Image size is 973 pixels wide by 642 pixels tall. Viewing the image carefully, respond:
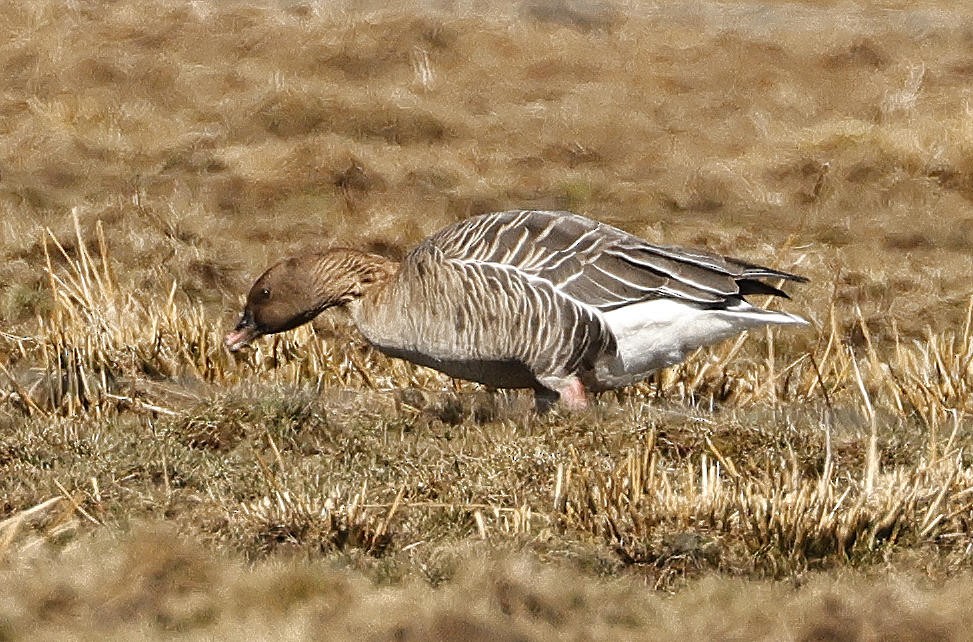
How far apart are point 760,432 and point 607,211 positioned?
25.5 ft

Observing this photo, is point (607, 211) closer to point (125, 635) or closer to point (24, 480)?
point (24, 480)

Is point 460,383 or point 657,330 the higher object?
point 657,330

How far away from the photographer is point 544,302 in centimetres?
710

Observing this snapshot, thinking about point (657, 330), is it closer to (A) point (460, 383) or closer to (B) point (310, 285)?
(A) point (460, 383)

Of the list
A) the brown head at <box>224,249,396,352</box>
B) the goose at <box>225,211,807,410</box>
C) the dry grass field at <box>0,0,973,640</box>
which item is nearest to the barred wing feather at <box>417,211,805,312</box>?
the goose at <box>225,211,807,410</box>

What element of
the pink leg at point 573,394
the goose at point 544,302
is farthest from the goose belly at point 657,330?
the pink leg at point 573,394

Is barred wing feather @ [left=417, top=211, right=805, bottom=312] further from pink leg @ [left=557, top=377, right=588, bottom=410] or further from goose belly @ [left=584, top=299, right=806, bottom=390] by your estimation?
pink leg @ [left=557, top=377, right=588, bottom=410]

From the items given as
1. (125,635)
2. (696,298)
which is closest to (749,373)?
(696,298)

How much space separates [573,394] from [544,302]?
0.41 m

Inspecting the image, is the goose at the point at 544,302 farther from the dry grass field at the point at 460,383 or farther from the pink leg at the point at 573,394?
Result: the dry grass field at the point at 460,383

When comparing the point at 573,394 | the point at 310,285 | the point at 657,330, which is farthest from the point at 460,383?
the point at 657,330

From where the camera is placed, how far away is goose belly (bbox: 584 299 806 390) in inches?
283

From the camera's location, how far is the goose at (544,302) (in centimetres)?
704

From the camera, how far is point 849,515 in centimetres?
485
